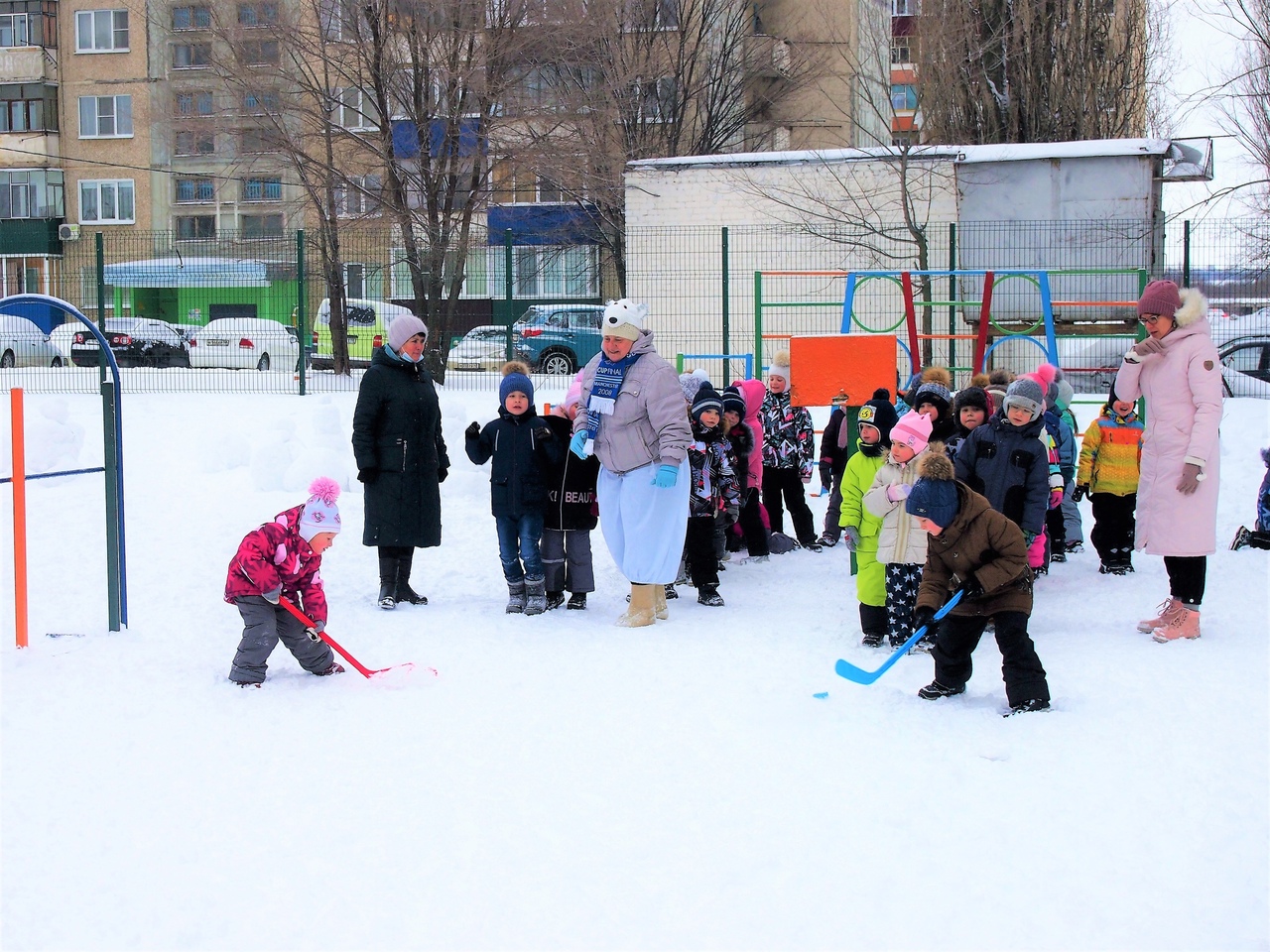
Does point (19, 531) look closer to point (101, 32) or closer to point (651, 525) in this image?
point (651, 525)

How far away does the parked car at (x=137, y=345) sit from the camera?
17359 mm

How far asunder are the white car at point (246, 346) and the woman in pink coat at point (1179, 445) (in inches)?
452

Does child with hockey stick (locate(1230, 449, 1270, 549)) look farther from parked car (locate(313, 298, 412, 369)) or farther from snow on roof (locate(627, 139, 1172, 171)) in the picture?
parked car (locate(313, 298, 412, 369))

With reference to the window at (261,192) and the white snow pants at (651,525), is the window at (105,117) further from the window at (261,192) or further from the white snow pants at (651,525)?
the white snow pants at (651,525)

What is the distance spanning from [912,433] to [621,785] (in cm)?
294

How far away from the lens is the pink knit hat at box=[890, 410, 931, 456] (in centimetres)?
689

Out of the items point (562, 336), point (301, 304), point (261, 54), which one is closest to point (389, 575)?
point (301, 304)

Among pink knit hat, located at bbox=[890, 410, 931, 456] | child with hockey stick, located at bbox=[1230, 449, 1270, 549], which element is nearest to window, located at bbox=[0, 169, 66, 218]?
child with hockey stick, located at bbox=[1230, 449, 1270, 549]

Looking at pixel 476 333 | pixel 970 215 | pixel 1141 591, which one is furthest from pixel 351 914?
pixel 970 215

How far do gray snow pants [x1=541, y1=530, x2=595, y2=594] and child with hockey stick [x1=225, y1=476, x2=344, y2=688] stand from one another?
205 centimetres

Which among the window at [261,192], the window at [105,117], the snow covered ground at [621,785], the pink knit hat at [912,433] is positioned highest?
the window at [105,117]

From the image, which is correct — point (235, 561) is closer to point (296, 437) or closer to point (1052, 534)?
point (1052, 534)

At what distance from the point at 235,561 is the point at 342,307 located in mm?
11736

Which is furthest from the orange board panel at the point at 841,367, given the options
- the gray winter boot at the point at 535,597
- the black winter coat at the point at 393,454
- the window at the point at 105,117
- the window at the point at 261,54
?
the window at the point at 105,117
